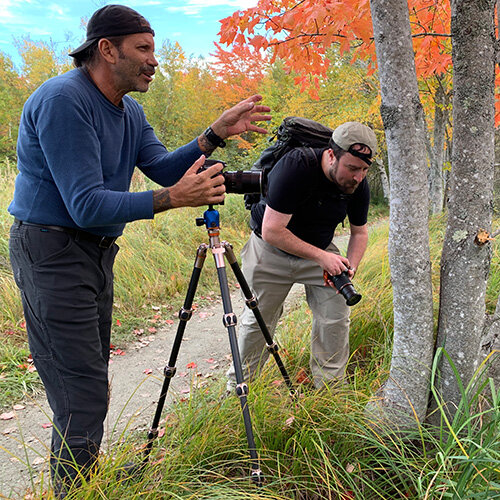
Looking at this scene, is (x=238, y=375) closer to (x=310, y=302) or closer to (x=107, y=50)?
(x=310, y=302)

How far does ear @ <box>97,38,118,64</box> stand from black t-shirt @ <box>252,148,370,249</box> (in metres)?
1.16

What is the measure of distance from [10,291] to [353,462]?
4.30 metres

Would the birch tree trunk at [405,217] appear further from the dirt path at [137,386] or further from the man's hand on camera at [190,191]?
Result: the dirt path at [137,386]

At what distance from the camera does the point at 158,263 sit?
20.8 ft

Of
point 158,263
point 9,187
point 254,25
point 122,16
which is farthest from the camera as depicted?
point 9,187

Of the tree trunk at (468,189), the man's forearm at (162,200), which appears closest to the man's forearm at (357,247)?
the tree trunk at (468,189)

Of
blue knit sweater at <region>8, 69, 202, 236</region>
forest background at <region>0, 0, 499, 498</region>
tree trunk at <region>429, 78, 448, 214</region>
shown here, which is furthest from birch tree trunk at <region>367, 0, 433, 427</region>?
tree trunk at <region>429, 78, 448, 214</region>

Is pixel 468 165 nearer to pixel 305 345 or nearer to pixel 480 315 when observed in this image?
pixel 480 315

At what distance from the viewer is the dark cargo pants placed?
193 cm

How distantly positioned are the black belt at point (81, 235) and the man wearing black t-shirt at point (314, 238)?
1034mm

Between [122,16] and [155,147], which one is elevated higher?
[122,16]

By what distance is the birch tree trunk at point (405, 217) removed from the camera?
2.14 metres

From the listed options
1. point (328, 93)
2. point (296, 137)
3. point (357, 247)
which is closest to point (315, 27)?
point (296, 137)

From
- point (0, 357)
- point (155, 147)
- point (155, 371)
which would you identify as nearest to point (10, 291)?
point (0, 357)
